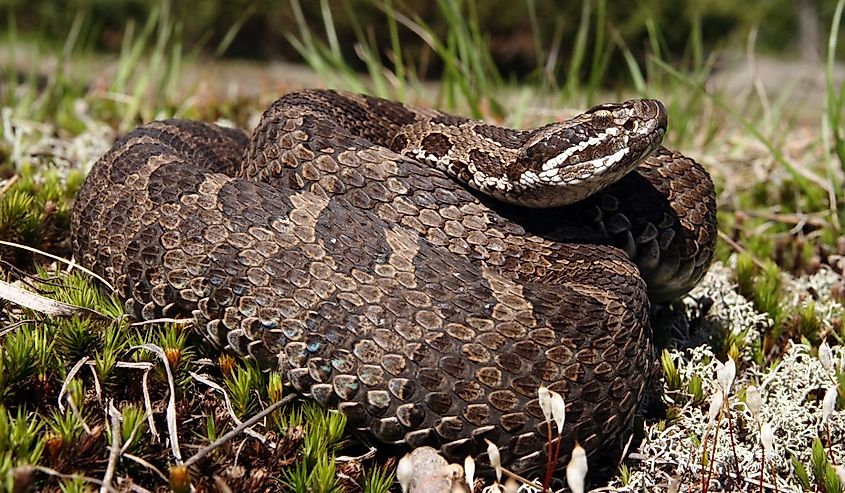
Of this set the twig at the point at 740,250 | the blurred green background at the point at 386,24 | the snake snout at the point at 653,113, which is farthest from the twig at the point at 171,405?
the blurred green background at the point at 386,24

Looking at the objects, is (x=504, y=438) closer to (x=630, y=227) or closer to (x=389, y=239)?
(x=389, y=239)

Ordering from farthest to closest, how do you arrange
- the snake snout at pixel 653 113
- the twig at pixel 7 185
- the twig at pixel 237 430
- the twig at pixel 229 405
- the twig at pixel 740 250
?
1. the twig at pixel 740 250
2. the twig at pixel 7 185
3. the snake snout at pixel 653 113
4. the twig at pixel 229 405
5. the twig at pixel 237 430

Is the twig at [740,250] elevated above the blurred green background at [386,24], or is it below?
above

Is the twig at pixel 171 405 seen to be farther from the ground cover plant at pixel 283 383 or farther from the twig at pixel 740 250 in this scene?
the twig at pixel 740 250

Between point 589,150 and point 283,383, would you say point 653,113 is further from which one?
point 283,383

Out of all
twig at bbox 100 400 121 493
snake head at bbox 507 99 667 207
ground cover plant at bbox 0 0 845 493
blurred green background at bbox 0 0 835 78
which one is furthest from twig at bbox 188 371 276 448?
blurred green background at bbox 0 0 835 78

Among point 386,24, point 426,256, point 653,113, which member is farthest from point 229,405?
point 386,24

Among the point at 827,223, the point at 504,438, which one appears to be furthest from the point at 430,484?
the point at 827,223

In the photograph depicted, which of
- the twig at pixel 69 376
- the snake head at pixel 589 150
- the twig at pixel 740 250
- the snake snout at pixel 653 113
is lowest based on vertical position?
the twig at pixel 740 250
